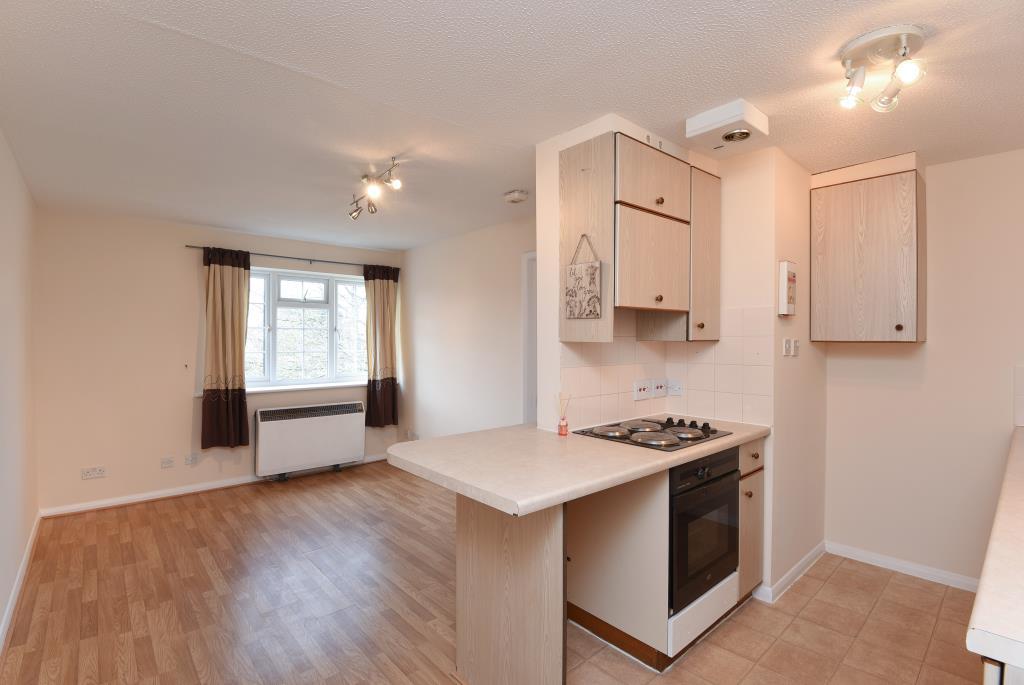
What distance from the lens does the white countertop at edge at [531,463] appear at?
1.51 metres

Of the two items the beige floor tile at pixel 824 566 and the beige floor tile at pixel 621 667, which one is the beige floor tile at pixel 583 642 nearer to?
the beige floor tile at pixel 621 667

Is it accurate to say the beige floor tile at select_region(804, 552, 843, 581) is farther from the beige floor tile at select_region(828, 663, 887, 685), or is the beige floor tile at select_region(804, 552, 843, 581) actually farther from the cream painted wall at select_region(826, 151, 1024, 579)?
the beige floor tile at select_region(828, 663, 887, 685)

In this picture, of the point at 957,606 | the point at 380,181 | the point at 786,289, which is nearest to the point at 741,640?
the point at 957,606

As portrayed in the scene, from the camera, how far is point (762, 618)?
2.37 metres

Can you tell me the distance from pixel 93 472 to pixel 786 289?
17.2ft

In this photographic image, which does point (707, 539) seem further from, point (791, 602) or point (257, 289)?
point (257, 289)

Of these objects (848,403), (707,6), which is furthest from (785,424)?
(707,6)

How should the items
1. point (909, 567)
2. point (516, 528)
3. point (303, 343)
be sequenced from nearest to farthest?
1. point (516, 528)
2. point (909, 567)
3. point (303, 343)

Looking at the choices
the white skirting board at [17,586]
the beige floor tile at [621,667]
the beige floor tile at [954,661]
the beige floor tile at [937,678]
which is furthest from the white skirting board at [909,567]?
the white skirting board at [17,586]

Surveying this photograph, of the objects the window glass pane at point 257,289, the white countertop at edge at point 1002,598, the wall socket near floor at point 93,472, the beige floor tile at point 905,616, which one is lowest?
the beige floor tile at point 905,616

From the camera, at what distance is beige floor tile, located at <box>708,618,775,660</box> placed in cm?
211

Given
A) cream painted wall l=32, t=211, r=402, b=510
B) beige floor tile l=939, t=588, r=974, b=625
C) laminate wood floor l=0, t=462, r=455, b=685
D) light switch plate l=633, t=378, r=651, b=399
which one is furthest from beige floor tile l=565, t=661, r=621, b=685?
cream painted wall l=32, t=211, r=402, b=510

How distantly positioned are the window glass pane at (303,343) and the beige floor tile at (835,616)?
15.4 feet

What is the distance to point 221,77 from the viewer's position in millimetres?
1870
